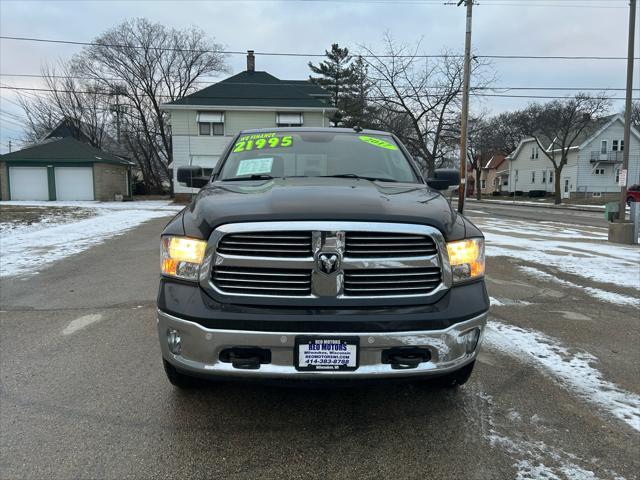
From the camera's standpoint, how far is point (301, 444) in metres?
2.56

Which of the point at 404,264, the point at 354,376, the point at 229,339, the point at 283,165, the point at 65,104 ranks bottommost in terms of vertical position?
the point at 354,376

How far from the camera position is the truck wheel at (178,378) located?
2877 millimetres

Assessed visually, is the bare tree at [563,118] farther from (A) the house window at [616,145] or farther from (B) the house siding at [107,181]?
(B) the house siding at [107,181]

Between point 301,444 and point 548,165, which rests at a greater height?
point 548,165

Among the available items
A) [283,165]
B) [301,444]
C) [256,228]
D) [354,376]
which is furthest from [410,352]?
[283,165]

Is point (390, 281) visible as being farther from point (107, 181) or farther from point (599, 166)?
point (599, 166)

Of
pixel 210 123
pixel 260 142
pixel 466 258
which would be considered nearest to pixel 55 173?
pixel 210 123

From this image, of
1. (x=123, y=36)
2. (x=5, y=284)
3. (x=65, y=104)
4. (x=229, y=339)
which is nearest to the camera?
(x=229, y=339)

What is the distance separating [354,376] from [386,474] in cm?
52

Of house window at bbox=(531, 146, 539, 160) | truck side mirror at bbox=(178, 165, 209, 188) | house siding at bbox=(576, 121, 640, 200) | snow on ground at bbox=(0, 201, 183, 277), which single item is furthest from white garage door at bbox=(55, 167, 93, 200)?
house window at bbox=(531, 146, 539, 160)

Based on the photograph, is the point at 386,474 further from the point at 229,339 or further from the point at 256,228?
the point at 256,228

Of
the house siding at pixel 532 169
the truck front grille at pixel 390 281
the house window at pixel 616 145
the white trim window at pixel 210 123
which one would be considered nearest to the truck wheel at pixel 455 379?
the truck front grille at pixel 390 281

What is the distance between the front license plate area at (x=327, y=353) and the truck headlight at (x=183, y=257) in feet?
2.27

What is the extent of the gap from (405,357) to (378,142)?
246 cm
